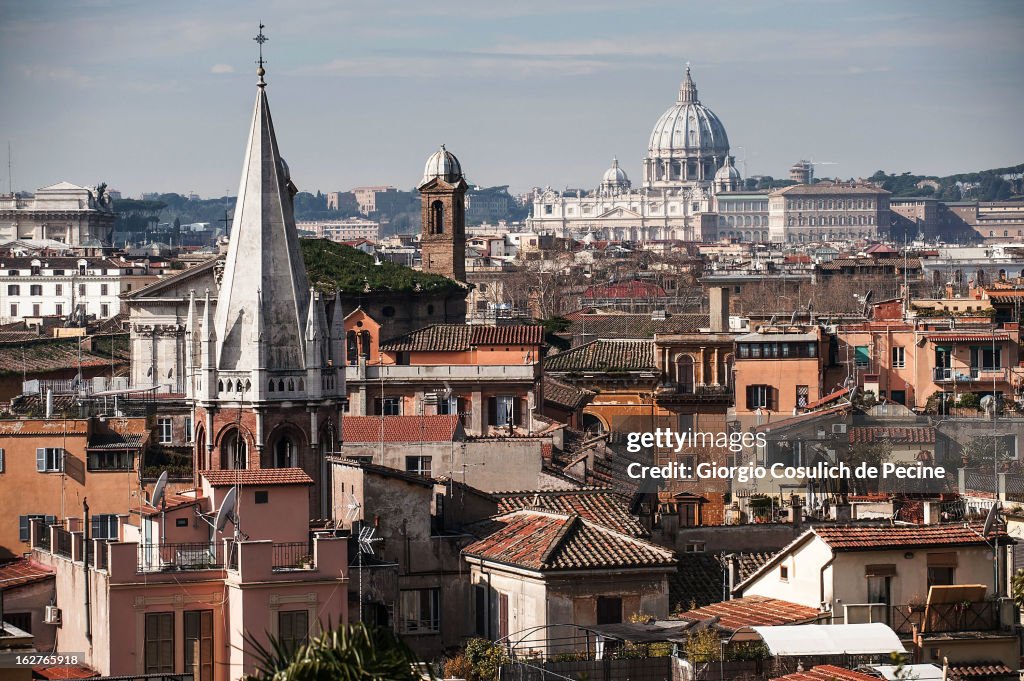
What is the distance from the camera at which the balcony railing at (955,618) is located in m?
17.9

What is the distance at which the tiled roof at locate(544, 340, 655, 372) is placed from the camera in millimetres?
44844

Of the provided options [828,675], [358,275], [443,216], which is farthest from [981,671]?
[443,216]

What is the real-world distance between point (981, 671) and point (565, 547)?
11.3ft

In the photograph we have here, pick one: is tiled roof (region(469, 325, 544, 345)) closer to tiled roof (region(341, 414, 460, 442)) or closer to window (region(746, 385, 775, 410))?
window (region(746, 385, 775, 410))

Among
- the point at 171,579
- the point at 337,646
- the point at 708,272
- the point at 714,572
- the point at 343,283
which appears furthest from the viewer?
the point at 708,272

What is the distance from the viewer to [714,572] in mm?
21250

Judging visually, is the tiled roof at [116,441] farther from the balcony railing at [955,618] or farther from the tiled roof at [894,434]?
the balcony railing at [955,618]

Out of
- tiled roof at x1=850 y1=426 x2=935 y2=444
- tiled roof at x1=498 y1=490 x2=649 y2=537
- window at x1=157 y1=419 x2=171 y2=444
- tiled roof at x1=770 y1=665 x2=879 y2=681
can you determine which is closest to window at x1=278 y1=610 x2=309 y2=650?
tiled roof at x1=770 y1=665 x2=879 y2=681

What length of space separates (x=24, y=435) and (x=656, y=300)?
55.2m

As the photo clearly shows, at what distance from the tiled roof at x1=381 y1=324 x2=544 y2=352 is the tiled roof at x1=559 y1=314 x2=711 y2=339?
16271mm

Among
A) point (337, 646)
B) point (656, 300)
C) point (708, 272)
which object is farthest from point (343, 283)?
point (708, 272)

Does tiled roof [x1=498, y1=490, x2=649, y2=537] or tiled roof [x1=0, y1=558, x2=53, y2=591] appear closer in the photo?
tiled roof [x1=0, y1=558, x2=53, y2=591]

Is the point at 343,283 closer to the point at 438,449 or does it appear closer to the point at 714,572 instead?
the point at 438,449

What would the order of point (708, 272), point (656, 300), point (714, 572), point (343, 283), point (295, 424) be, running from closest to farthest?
point (714, 572), point (295, 424), point (343, 283), point (656, 300), point (708, 272)
